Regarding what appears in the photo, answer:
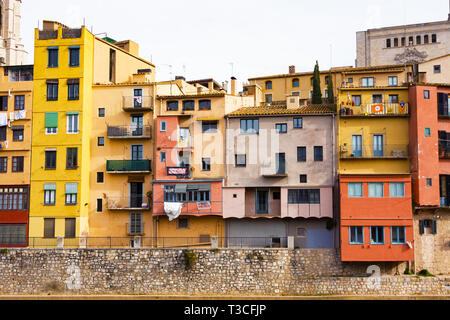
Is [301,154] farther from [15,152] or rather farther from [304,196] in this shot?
[15,152]

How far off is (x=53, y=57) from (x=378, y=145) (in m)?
27.0

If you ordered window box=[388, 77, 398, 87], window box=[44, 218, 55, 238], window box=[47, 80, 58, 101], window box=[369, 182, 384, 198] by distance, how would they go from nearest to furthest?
window box=[369, 182, 384, 198]
window box=[44, 218, 55, 238]
window box=[47, 80, 58, 101]
window box=[388, 77, 398, 87]

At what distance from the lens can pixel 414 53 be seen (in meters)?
81.8

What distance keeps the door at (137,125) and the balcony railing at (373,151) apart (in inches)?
631

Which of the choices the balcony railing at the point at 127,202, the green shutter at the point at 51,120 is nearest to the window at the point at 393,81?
the balcony railing at the point at 127,202

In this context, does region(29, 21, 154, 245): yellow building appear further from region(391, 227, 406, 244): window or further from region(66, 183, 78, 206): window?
region(391, 227, 406, 244): window

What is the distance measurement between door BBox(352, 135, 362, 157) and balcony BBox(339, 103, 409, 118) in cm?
172

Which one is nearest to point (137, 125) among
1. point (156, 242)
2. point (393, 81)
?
point (156, 242)

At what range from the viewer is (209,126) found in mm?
47375

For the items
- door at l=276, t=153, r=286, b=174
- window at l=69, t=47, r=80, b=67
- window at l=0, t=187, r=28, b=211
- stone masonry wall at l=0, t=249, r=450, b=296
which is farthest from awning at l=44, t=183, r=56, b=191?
door at l=276, t=153, r=286, b=174

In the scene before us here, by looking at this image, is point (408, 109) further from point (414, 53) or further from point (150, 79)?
point (414, 53)

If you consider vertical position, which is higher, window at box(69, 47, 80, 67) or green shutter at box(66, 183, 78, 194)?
window at box(69, 47, 80, 67)

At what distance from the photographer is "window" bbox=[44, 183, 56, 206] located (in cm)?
4750
